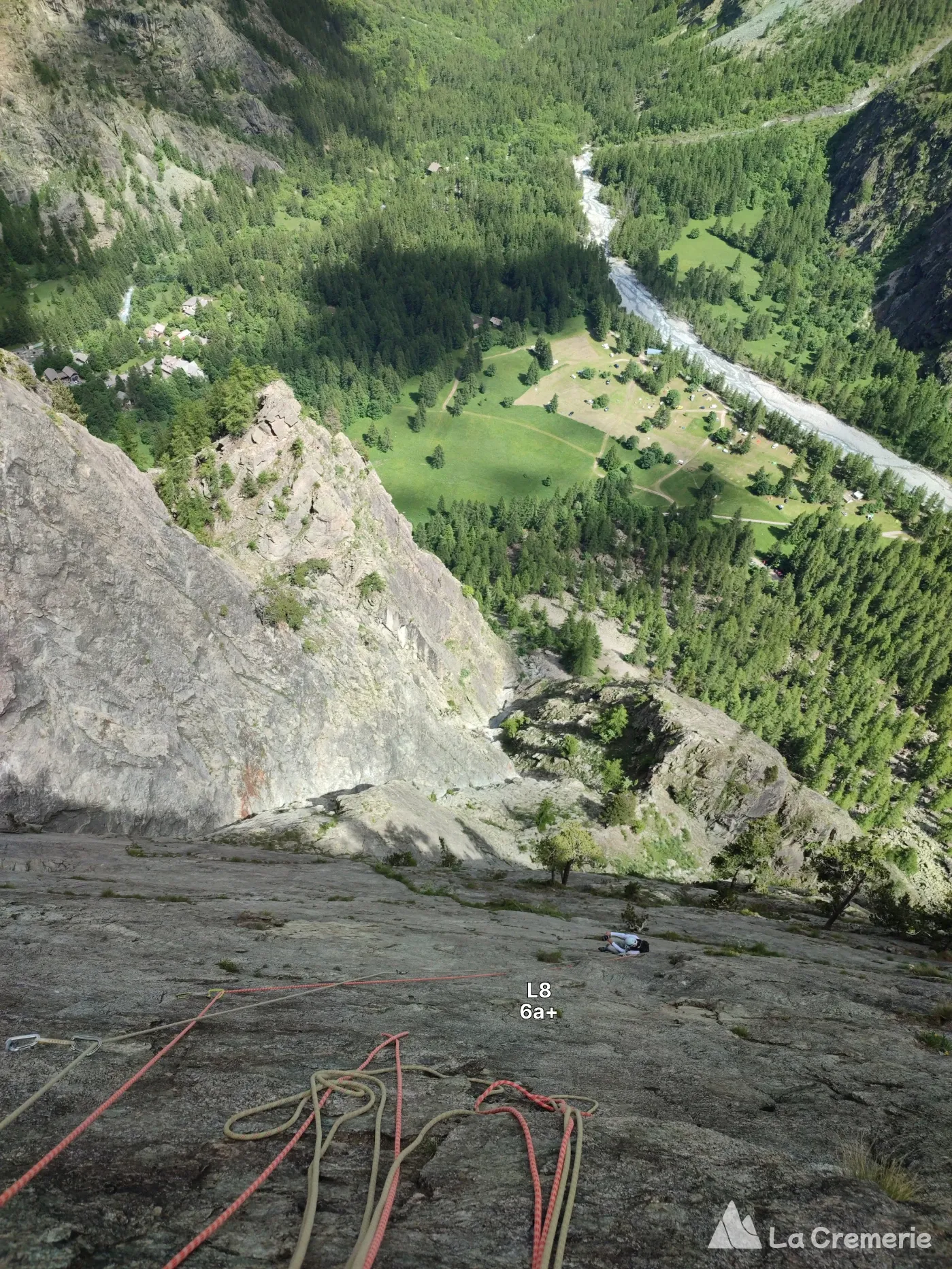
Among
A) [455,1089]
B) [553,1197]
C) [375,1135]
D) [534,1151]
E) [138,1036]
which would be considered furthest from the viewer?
[138,1036]

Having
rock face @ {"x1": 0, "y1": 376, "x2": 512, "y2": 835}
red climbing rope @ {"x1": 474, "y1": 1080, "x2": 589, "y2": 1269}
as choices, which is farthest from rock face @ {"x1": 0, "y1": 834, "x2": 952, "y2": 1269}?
rock face @ {"x1": 0, "y1": 376, "x2": 512, "y2": 835}

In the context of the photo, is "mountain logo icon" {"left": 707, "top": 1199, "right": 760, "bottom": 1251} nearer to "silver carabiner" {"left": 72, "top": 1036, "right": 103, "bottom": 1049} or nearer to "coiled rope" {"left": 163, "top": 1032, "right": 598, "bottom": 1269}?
"coiled rope" {"left": 163, "top": 1032, "right": 598, "bottom": 1269}

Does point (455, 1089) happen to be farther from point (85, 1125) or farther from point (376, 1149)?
point (85, 1125)

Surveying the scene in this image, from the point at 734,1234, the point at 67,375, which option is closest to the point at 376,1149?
the point at 734,1234

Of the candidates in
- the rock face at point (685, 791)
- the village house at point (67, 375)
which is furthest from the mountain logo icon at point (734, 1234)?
the village house at point (67, 375)

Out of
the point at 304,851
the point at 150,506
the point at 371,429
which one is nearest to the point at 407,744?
the point at 304,851
